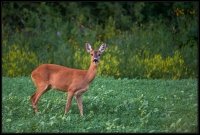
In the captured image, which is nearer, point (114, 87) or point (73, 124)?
point (73, 124)

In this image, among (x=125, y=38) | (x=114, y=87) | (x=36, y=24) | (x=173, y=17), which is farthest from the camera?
(x=173, y=17)

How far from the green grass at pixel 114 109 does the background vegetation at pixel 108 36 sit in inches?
88.7

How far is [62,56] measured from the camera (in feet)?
52.7

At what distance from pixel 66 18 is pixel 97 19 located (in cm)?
99

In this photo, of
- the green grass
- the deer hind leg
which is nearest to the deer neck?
the green grass

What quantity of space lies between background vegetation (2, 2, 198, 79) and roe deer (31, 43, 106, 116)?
4493 millimetres

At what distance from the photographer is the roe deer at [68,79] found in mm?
10133

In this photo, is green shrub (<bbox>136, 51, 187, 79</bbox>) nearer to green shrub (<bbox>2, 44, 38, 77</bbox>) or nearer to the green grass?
the green grass

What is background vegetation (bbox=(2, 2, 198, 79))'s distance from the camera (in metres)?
15.4

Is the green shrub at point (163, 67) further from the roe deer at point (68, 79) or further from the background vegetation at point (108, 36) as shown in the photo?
the roe deer at point (68, 79)

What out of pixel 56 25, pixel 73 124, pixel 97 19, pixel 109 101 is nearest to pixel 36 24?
pixel 56 25

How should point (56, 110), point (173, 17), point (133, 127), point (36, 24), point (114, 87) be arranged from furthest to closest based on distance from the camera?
point (173, 17) < point (36, 24) < point (114, 87) < point (56, 110) < point (133, 127)

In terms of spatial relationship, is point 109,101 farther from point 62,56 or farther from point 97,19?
point 97,19

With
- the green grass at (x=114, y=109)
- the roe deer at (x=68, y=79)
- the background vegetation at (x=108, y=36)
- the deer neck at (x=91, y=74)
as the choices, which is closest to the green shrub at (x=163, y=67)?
the background vegetation at (x=108, y=36)
